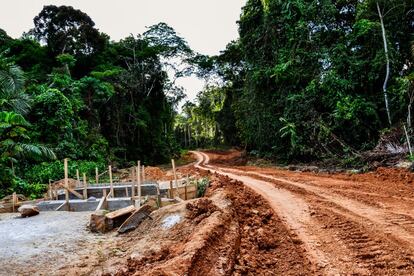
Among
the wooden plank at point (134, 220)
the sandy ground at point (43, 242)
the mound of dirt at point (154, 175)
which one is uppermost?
the wooden plank at point (134, 220)

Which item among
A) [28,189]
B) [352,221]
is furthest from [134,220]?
[28,189]

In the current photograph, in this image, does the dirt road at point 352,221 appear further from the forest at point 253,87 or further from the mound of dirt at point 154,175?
the mound of dirt at point 154,175

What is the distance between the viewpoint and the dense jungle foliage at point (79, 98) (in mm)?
17312

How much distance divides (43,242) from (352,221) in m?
6.18

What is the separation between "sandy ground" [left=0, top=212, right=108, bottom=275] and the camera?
18.3 feet

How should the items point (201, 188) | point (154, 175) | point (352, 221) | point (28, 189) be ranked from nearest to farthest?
point (352, 221)
point (201, 188)
point (28, 189)
point (154, 175)

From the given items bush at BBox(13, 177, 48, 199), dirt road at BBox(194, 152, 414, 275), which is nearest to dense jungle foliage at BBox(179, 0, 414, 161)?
dirt road at BBox(194, 152, 414, 275)

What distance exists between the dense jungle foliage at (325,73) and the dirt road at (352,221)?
661 cm

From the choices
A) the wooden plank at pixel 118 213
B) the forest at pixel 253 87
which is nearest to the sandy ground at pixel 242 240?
the wooden plank at pixel 118 213

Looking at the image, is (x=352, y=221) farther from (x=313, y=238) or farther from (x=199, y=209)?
(x=199, y=209)

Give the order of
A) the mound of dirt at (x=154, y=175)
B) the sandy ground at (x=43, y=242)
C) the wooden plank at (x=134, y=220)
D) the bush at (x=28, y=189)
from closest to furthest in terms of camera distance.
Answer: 1. the sandy ground at (x=43, y=242)
2. the wooden plank at (x=134, y=220)
3. the bush at (x=28, y=189)
4. the mound of dirt at (x=154, y=175)

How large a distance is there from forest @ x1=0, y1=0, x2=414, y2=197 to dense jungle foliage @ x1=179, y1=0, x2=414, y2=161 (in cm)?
6

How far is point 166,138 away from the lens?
126ft

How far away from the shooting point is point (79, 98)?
25.8m
